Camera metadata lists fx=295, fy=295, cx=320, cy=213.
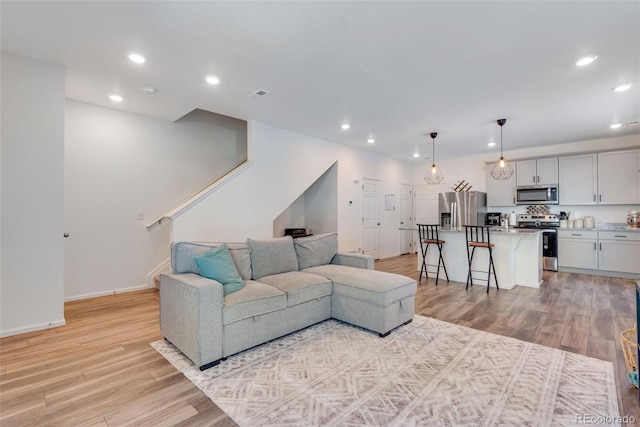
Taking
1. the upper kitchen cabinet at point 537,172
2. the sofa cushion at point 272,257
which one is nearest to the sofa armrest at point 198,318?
the sofa cushion at point 272,257

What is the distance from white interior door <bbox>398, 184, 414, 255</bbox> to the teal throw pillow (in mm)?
6310

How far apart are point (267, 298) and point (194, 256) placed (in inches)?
32.8

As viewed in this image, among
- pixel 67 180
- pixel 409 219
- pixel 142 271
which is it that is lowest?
pixel 142 271

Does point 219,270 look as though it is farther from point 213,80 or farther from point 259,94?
point 259,94

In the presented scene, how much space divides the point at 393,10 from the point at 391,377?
267 centimetres

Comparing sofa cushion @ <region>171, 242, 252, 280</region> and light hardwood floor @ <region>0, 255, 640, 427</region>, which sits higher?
sofa cushion @ <region>171, 242, 252, 280</region>

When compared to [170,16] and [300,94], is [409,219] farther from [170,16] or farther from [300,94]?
[170,16]

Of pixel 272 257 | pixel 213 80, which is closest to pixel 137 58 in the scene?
pixel 213 80

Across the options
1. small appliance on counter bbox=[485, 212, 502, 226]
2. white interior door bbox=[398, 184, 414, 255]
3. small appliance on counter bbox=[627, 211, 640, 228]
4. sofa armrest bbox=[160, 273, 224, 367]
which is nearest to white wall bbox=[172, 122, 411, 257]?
white interior door bbox=[398, 184, 414, 255]

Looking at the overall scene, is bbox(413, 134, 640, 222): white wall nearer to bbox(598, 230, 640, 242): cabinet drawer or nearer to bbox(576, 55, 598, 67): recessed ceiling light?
bbox(598, 230, 640, 242): cabinet drawer

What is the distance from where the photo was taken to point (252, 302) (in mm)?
2494

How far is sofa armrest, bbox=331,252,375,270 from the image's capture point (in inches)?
144

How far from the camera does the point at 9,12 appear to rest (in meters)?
2.24

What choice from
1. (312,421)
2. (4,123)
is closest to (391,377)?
(312,421)
